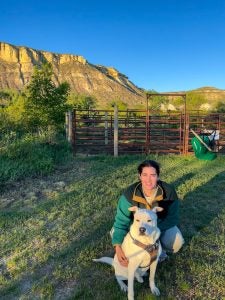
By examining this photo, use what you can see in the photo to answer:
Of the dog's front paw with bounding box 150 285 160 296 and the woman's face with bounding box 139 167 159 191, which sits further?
the woman's face with bounding box 139 167 159 191

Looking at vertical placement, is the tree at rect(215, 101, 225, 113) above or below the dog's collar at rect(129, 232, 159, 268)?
above

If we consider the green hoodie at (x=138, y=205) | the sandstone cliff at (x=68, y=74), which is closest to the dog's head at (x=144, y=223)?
the green hoodie at (x=138, y=205)

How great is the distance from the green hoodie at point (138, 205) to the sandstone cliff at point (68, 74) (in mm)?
73895

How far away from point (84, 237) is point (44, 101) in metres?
12.9

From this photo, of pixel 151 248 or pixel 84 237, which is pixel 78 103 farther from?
pixel 151 248

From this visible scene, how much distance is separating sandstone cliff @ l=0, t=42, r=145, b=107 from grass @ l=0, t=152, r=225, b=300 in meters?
70.1

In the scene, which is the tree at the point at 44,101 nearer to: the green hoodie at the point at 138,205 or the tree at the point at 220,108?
the green hoodie at the point at 138,205

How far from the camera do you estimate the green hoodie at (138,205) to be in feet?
11.9

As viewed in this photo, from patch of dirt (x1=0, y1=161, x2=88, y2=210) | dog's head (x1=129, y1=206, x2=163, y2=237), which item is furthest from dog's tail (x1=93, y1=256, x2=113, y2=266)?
patch of dirt (x1=0, y1=161, x2=88, y2=210)

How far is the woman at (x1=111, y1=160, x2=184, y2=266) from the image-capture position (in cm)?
360

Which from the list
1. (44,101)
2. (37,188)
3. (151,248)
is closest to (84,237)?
(151,248)

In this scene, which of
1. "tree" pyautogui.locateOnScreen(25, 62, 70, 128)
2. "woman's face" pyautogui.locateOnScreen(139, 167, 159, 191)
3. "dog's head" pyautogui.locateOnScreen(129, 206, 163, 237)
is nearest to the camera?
"dog's head" pyautogui.locateOnScreen(129, 206, 163, 237)

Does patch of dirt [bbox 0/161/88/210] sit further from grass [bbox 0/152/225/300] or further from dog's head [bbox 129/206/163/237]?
dog's head [bbox 129/206/163/237]

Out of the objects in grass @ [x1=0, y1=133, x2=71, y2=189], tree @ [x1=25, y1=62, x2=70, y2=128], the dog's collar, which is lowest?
the dog's collar
